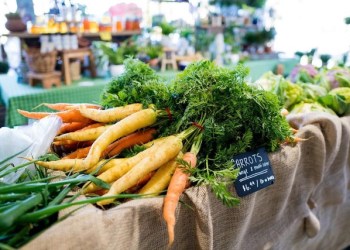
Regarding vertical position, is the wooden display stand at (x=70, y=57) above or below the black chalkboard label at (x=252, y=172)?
above

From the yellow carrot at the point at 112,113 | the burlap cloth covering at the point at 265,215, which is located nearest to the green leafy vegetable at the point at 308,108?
the burlap cloth covering at the point at 265,215

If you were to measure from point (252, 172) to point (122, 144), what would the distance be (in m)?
0.47

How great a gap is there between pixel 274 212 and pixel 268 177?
8.4 inches

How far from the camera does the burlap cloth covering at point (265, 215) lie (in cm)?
81

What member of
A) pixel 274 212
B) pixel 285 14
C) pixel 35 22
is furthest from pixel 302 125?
pixel 285 14

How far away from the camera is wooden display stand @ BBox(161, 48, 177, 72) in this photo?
12.8 ft

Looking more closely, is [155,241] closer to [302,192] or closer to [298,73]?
[302,192]

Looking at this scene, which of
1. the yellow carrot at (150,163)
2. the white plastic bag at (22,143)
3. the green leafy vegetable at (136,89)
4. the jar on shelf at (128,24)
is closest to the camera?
the yellow carrot at (150,163)

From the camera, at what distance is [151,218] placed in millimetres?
955

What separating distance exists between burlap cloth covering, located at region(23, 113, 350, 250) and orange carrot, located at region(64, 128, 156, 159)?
28 cm

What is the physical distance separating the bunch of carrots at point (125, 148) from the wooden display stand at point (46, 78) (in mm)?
1705

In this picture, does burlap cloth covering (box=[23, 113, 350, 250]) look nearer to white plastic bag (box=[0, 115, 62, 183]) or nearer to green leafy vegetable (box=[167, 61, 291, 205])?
green leafy vegetable (box=[167, 61, 291, 205])

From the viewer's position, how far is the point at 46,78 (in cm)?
282

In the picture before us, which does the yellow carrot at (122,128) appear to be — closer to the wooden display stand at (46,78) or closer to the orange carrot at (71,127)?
the orange carrot at (71,127)
